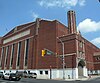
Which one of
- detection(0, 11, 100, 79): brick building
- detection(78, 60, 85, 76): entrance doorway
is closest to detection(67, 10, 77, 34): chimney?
detection(0, 11, 100, 79): brick building

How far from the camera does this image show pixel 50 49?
62.4 metres

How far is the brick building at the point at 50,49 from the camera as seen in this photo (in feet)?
185

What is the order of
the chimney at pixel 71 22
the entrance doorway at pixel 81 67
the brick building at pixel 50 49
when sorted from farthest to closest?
the chimney at pixel 71 22
the entrance doorway at pixel 81 67
the brick building at pixel 50 49

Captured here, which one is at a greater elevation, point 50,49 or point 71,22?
point 71,22

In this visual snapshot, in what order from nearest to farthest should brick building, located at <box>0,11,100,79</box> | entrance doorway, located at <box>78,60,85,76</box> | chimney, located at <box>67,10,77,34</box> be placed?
brick building, located at <box>0,11,100,79</box> < entrance doorway, located at <box>78,60,85,76</box> < chimney, located at <box>67,10,77,34</box>

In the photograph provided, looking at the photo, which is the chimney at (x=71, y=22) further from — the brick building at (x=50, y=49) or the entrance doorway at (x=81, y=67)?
the entrance doorway at (x=81, y=67)

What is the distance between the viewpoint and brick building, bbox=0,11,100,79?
56.3 meters

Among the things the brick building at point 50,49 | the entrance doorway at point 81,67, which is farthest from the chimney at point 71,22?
the entrance doorway at point 81,67

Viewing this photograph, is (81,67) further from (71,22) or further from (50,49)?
(71,22)

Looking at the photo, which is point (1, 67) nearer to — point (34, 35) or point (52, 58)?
point (34, 35)

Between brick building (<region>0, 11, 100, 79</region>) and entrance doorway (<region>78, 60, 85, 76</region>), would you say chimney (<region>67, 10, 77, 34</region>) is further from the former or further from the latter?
entrance doorway (<region>78, 60, 85, 76</region>)

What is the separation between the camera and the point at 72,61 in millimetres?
54688

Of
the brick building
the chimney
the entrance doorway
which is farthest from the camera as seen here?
the chimney

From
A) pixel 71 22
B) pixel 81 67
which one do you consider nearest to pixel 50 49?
pixel 81 67
